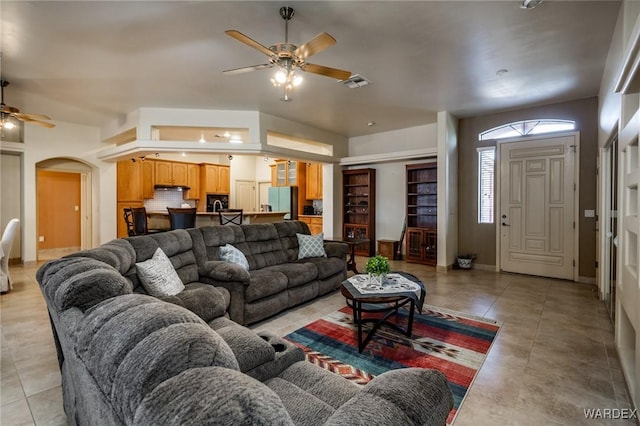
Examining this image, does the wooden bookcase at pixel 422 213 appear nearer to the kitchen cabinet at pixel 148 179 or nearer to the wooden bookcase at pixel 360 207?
the wooden bookcase at pixel 360 207

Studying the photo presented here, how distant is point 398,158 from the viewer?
6.45 meters

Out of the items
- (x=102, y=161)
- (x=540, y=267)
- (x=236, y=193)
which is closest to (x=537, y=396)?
(x=540, y=267)

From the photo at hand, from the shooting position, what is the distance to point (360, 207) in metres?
7.55

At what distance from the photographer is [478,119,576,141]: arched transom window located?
5.07m

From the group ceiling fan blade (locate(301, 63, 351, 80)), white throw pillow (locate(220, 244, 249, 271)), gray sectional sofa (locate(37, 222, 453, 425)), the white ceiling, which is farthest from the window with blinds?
gray sectional sofa (locate(37, 222, 453, 425))

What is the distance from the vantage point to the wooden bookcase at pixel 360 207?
730 centimetres

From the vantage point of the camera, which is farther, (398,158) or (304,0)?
(398,158)

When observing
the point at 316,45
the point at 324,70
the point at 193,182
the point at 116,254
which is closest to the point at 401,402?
the point at 116,254

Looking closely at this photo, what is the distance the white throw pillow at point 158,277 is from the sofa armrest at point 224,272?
1.27ft

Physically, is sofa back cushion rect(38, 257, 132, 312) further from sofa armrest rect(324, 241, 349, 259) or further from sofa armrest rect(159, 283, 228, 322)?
sofa armrest rect(324, 241, 349, 259)

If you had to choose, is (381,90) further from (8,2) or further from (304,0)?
(8,2)

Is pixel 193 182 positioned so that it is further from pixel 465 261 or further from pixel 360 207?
pixel 465 261

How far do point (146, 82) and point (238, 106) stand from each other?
1.45m

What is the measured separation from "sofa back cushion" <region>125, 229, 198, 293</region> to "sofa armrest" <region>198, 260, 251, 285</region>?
151 millimetres
